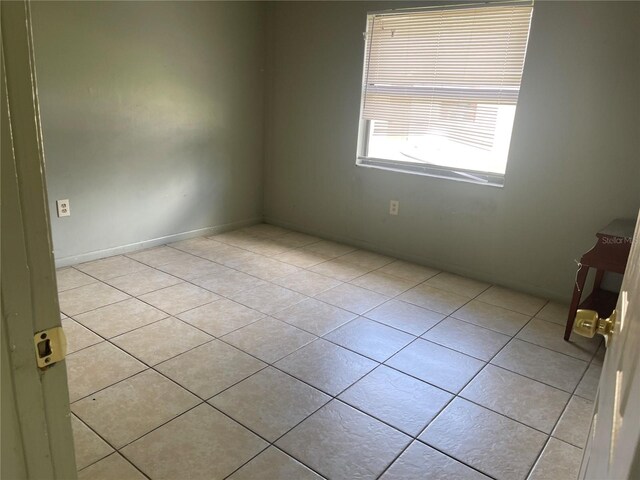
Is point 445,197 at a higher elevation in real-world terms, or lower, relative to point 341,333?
higher

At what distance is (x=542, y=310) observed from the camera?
2824 mm

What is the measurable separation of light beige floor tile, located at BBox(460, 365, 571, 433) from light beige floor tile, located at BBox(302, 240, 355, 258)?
5.78ft

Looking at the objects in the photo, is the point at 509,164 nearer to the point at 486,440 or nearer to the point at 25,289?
the point at 486,440

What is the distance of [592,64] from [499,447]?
2.16 meters

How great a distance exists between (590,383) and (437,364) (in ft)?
2.21

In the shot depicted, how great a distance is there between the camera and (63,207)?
3027 mm

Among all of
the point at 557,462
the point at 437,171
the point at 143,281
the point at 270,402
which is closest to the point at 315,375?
the point at 270,402

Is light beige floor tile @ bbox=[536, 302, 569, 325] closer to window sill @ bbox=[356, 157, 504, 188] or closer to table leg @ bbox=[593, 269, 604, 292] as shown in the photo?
table leg @ bbox=[593, 269, 604, 292]

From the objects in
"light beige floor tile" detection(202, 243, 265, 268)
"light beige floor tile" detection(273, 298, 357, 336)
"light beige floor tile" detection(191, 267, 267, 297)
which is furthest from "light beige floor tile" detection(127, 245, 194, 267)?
"light beige floor tile" detection(273, 298, 357, 336)

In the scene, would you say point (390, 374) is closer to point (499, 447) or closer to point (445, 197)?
point (499, 447)

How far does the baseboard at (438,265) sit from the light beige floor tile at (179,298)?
4.78 feet

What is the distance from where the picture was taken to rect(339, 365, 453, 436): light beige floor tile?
178 centimetres

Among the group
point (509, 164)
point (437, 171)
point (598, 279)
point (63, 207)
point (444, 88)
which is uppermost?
point (444, 88)

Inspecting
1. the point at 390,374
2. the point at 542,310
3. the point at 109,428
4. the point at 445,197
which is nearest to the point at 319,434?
the point at 390,374
